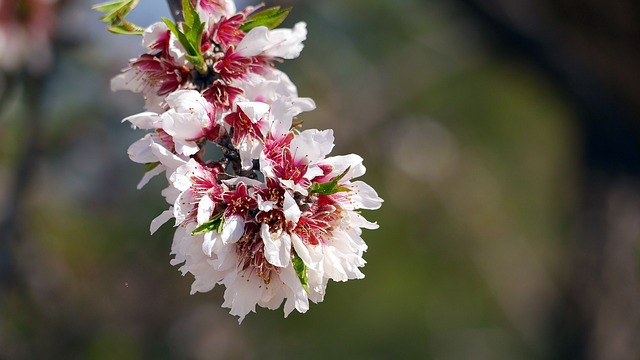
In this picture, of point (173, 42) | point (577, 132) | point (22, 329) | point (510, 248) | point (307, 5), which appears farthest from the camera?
point (510, 248)

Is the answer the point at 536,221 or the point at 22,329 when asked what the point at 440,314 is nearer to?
the point at 536,221

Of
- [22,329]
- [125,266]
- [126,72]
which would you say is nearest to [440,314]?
[125,266]

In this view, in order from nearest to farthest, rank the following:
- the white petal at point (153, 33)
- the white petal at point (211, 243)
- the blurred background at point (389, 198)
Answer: the white petal at point (211, 243), the white petal at point (153, 33), the blurred background at point (389, 198)

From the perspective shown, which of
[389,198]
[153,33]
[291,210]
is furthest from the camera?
[389,198]

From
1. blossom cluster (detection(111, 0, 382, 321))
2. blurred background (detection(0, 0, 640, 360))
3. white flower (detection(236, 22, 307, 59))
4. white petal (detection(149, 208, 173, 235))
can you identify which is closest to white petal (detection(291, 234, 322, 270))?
blossom cluster (detection(111, 0, 382, 321))

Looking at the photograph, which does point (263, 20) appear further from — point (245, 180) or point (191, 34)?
point (245, 180)

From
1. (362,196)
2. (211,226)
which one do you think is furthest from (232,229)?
(362,196)

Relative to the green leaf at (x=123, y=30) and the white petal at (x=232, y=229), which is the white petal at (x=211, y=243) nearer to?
the white petal at (x=232, y=229)

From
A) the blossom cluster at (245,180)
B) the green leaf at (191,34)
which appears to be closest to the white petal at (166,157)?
the blossom cluster at (245,180)
